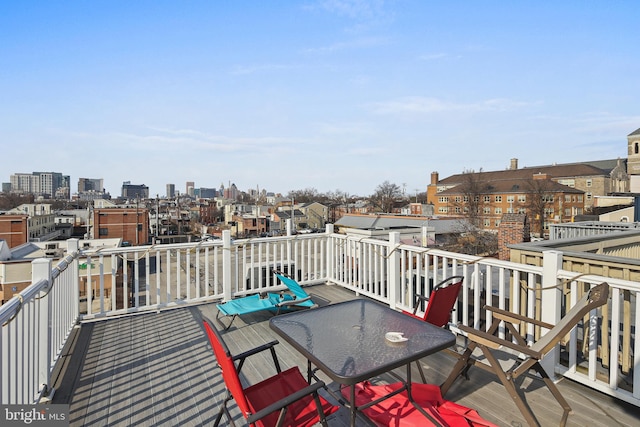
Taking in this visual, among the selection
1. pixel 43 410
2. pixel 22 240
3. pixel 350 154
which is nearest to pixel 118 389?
pixel 43 410

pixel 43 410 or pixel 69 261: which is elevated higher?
pixel 69 261

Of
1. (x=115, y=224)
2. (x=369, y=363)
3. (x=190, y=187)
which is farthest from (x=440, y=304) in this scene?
(x=190, y=187)

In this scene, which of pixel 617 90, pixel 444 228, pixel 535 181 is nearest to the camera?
pixel 617 90

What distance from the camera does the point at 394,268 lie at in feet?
13.6

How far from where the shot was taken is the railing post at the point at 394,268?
414 centimetres

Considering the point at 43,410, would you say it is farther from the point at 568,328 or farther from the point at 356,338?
the point at 568,328

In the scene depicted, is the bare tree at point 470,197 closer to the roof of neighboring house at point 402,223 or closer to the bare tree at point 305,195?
the roof of neighboring house at point 402,223

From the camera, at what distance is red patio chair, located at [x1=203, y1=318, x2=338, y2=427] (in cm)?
139

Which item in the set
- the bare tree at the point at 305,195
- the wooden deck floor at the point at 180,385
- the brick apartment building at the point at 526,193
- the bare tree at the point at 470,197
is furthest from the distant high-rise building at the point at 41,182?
the wooden deck floor at the point at 180,385

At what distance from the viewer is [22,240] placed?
119 feet

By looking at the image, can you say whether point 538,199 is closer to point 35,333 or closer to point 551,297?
point 551,297

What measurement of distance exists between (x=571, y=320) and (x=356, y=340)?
1.26 metres

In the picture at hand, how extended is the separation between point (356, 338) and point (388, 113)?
1606cm

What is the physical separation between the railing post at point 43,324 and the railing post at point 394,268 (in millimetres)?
3443
